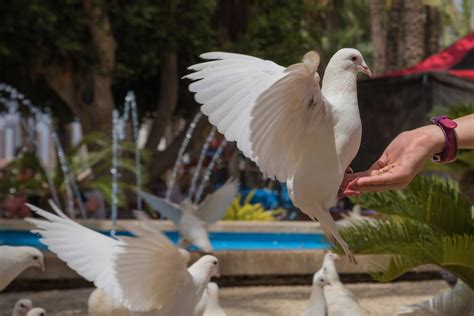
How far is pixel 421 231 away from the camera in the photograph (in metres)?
6.27

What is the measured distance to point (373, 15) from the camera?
2370cm

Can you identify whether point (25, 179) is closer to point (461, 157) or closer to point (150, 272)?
point (461, 157)

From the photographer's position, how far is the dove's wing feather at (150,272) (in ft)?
14.9

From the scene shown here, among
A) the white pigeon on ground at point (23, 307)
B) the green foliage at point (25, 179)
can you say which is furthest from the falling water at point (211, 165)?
the white pigeon on ground at point (23, 307)

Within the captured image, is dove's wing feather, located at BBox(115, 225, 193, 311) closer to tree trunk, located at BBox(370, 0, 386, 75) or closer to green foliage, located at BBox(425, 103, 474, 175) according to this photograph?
green foliage, located at BBox(425, 103, 474, 175)

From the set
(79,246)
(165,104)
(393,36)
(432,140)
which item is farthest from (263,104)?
(393,36)

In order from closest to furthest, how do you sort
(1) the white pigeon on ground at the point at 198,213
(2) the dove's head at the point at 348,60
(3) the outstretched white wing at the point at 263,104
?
(3) the outstretched white wing at the point at 263,104 < (2) the dove's head at the point at 348,60 < (1) the white pigeon on ground at the point at 198,213

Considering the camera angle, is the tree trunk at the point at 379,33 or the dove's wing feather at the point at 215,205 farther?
the tree trunk at the point at 379,33

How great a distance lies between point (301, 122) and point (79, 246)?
8.10 ft

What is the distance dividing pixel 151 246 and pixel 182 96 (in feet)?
50.0

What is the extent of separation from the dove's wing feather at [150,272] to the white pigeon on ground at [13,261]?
1.09 meters

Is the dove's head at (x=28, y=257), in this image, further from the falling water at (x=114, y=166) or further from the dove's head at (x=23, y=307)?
the falling water at (x=114, y=166)

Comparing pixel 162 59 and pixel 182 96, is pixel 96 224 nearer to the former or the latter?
pixel 162 59

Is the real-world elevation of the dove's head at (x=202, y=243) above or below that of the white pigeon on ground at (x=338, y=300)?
below
